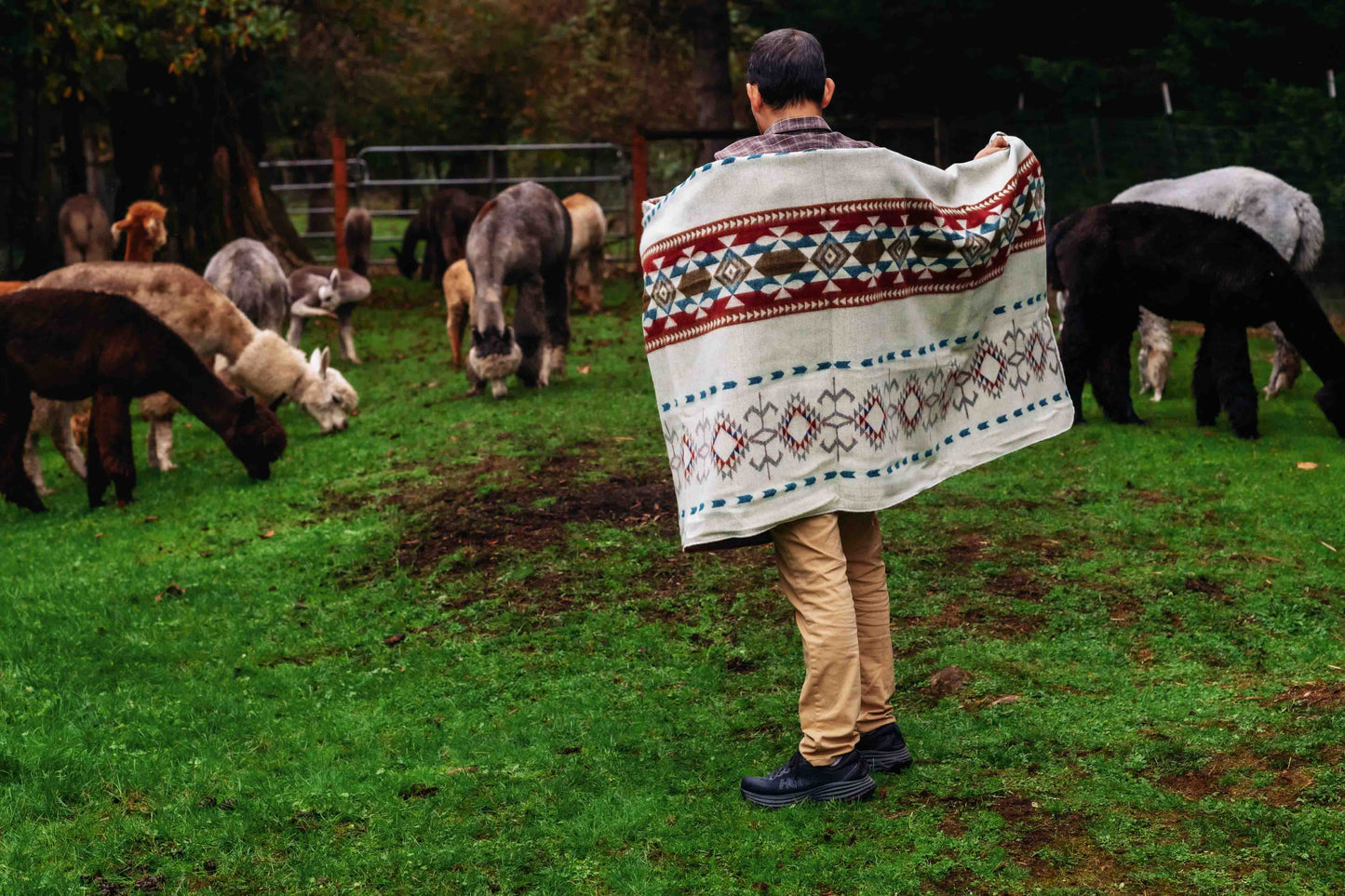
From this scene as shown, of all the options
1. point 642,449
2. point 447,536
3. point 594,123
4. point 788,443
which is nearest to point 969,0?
point 642,449

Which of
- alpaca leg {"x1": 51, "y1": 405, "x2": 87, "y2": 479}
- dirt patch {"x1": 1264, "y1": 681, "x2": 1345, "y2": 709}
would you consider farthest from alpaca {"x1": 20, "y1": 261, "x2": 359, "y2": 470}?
dirt patch {"x1": 1264, "y1": 681, "x2": 1345, "y2": 709}

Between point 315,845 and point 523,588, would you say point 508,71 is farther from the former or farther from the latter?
point 315,845

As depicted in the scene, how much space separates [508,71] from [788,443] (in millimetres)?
33481

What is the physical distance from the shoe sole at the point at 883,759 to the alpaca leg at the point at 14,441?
6.96m

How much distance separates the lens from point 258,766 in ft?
15.6

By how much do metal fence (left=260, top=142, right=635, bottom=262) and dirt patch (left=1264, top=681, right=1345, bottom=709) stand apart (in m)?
18.2

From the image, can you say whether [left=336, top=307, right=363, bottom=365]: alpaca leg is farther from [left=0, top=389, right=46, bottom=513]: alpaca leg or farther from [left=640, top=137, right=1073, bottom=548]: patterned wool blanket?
[left=640, top=137, right=1073, bottom=548]: patterned wool blanket

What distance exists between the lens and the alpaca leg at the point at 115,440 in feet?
29.8

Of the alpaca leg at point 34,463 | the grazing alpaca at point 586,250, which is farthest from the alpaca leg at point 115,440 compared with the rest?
the grazing alpaca at point 586,250

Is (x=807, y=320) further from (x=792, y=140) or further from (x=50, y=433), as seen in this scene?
(x=50, y=433)

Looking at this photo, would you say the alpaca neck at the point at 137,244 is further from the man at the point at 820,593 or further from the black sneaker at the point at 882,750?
the black sneaker at the point at 882,750

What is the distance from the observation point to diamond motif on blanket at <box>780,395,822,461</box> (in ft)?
12.7

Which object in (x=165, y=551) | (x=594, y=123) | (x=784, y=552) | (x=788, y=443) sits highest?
(x=594, y=123)

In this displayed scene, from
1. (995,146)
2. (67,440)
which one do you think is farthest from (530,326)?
(995,146)
